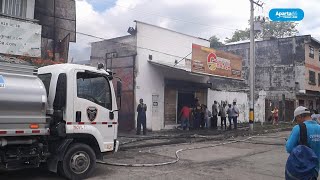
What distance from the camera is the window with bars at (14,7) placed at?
40.1 feet

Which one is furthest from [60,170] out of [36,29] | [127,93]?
[127,93]

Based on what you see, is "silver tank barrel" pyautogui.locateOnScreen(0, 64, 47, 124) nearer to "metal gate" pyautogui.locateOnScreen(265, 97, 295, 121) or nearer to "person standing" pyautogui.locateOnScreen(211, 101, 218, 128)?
"person standing" pyautogui.locateOnScreen(211, 101, 218, 128)

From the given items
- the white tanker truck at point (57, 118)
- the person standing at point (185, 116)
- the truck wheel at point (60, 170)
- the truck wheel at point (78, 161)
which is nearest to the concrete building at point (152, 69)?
the person standing at point (185, 116)

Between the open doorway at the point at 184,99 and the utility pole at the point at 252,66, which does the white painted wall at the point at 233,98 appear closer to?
the open doorway at the point at 184,99

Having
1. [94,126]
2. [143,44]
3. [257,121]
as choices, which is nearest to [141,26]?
[143,44]

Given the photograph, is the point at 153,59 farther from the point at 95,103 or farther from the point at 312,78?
the point at 312,78

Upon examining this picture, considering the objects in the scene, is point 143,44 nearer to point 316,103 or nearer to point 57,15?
point 57,15

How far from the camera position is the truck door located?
7.83 meters

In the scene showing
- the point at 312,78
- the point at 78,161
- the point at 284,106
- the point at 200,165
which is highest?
the point at 312,78

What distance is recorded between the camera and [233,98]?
26344mm

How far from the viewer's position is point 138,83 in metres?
18.7

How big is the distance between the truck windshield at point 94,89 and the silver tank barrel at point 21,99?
102 centimetres

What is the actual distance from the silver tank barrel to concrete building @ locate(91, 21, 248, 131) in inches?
453

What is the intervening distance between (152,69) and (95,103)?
1154cm
